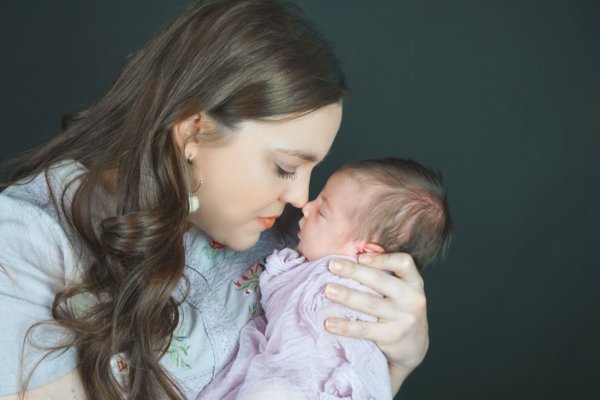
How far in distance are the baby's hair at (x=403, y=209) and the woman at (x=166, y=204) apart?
0.09m

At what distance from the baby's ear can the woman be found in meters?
0.07

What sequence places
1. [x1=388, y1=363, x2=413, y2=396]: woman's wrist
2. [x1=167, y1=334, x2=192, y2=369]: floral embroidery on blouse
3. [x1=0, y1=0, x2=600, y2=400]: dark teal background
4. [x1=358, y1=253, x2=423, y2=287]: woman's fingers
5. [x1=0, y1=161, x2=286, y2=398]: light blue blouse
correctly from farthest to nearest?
[x1=0, y1=0, x2=600, y2=400]: dark teal background
[x1=388, y1=363, x2=413, y2=396]: woman's wrist
[x1=358, y1=253, x2=423, y2=287]: woman's fingers
[x1=167, y1=334, x2=192, y2=369]: floral embroidery on blouse
[x1=0, y1=161, x2=286, y2=398]: light blue blouse

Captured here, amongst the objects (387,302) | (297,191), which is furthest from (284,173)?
(387,302)

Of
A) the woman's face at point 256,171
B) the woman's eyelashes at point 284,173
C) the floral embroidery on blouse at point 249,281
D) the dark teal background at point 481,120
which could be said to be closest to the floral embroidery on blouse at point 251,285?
the floral embroidery on blouse at point 249,281

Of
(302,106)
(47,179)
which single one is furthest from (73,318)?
(302,106)

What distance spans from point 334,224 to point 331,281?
175 millimetres

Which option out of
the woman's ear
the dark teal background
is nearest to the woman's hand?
the woman's ear

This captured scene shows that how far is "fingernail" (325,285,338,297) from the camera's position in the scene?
145 centimetres

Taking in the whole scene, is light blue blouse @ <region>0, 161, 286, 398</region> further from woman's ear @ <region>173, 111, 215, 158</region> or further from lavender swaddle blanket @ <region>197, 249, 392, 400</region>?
woman's ear @ <region>173, 111, 215, 158</region>

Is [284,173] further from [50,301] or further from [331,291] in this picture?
[50,301]

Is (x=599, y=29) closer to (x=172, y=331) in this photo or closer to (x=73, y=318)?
(x=172, y=331)

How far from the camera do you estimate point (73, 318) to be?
1244 mm

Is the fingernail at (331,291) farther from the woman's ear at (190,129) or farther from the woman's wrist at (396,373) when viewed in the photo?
the woman's ear at (190,129)

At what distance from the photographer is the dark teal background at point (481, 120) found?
217 cm
